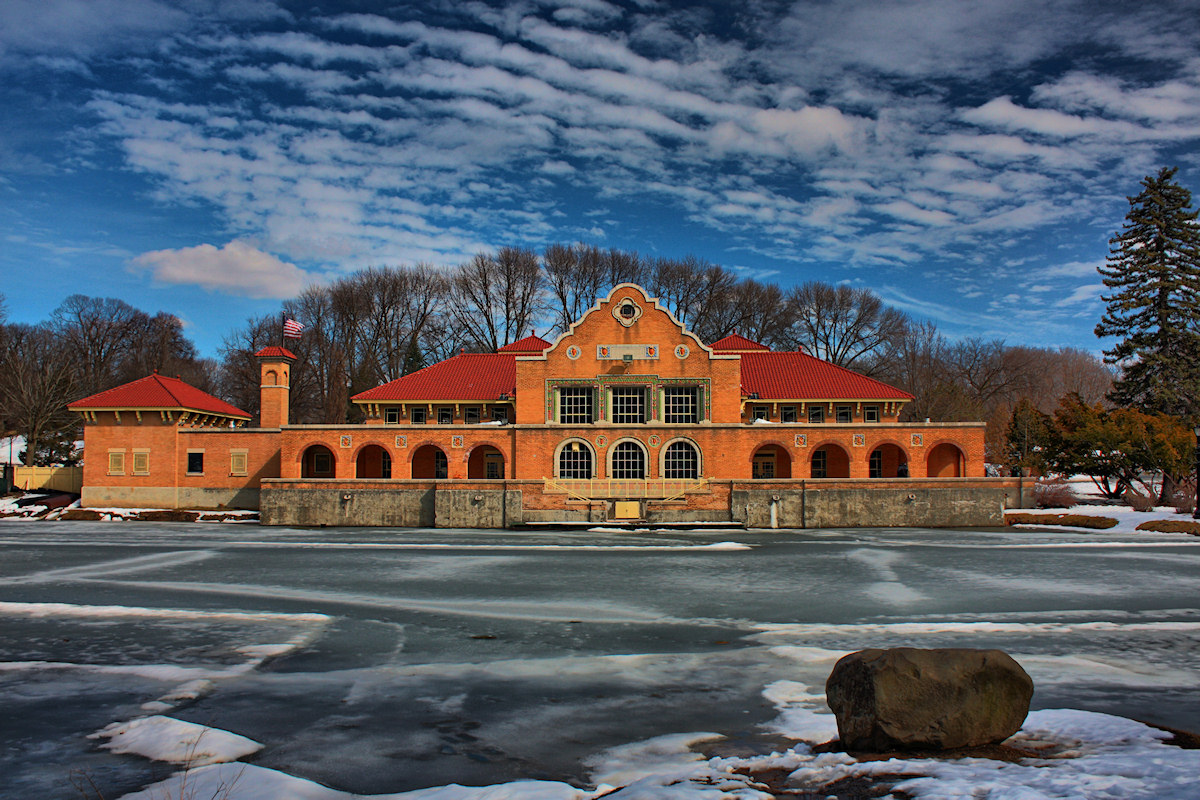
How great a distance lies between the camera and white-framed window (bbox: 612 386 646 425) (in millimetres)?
38875


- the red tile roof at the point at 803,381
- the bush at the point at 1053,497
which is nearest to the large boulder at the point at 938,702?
the red tile roof at the point at 803,381

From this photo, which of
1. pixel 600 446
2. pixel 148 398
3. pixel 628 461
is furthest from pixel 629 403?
pixel 148 398

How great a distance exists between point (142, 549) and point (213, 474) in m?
16.0

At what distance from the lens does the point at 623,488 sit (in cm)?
3559

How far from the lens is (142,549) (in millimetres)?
26688

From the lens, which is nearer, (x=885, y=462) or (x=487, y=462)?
(x=487, y=462)

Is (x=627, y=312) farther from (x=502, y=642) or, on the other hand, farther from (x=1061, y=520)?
(x=502, y=642)

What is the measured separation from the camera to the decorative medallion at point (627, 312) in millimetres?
38562

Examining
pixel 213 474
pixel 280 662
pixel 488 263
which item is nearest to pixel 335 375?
pixel 488 263

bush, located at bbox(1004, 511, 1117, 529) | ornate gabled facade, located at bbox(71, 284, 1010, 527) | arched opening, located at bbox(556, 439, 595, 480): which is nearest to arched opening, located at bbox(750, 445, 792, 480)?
ornate gabled facade, located at bbox(71, 284, 1010, 527)

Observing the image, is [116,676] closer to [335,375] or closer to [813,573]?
[813,573]

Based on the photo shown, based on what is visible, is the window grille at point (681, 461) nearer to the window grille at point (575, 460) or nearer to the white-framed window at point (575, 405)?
the window grille at point (575, 460)

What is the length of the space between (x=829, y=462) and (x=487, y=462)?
18.4m

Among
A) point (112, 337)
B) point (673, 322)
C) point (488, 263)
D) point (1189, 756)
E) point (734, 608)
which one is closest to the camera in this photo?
point (1189, 756)
